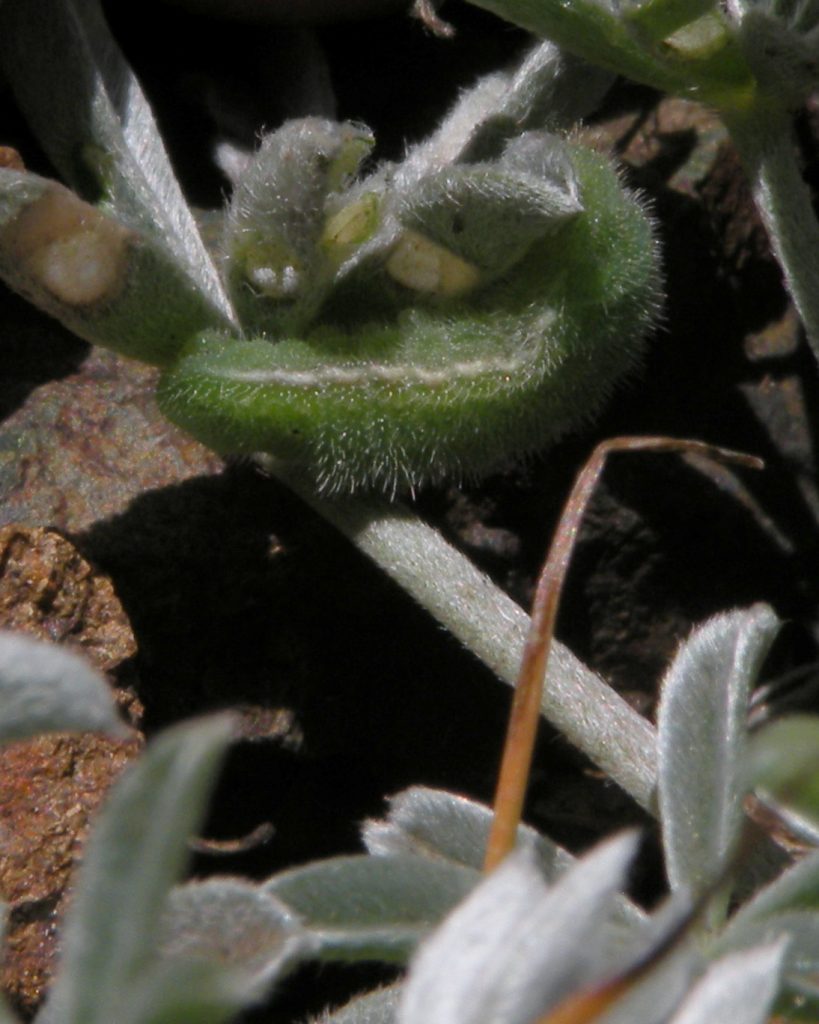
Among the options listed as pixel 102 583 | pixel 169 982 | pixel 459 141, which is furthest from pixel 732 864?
pixel 459 141

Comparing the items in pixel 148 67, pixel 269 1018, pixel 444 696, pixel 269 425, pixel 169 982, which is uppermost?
pixel 148 67

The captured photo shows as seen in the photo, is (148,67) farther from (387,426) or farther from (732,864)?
(732,864)

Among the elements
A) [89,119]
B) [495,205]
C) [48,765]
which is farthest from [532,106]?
[48,765]

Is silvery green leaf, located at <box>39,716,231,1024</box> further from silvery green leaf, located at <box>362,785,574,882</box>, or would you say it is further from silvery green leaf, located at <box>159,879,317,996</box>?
silvery green leaf, located at <box>362,785,574,882</box>

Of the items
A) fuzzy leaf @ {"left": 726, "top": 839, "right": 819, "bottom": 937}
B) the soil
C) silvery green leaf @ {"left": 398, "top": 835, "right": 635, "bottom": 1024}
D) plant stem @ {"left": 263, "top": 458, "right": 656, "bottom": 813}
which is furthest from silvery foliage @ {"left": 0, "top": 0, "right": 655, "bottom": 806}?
silvery green leaf @ {"left": 398, "top": 835, "right": 635, "bottom": 1024}

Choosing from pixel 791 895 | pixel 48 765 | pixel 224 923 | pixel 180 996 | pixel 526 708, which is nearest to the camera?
pixel 180 996

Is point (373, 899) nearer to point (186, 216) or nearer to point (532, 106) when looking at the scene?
point (186, 216)

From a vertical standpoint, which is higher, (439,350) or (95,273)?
(439,350)
